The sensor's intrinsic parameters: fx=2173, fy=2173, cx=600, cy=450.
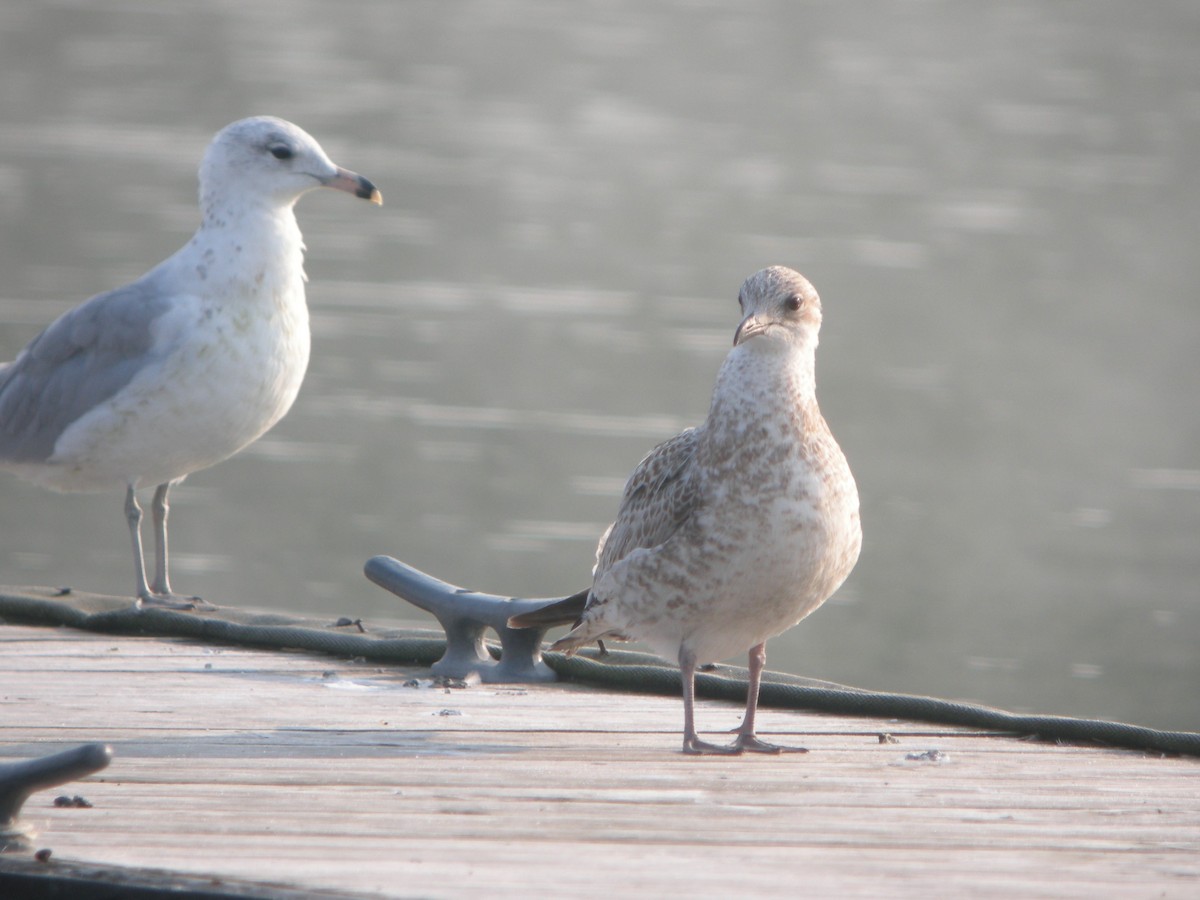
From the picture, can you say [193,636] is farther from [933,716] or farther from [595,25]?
[595,25]

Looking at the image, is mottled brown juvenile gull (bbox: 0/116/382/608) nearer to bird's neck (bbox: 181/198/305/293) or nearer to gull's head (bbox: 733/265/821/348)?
bird's neck (bbox: 181/198/305/293)

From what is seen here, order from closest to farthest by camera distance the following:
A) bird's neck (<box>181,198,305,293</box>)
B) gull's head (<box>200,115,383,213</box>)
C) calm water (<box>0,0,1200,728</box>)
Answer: bird's neck (<box>181,198,305,293</box>) < gull's head (<box>200,115,383,213</box>) < calm water (<box>0,0,1200,728</box>)

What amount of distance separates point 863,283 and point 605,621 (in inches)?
531

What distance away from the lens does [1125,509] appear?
12.8 meters

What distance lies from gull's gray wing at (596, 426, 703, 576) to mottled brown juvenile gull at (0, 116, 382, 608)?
75.7 inches

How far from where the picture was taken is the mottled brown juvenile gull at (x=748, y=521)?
427 cm

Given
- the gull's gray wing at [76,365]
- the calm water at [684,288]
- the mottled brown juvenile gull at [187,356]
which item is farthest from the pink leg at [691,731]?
the calm water at [684,288]

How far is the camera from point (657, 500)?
4527 millimetres

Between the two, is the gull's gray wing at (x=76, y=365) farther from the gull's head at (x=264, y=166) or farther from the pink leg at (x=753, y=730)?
the pink leg at (x=753, y=730)

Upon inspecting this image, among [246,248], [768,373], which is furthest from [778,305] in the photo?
[246,248]

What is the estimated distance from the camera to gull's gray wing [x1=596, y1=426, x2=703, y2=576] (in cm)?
443

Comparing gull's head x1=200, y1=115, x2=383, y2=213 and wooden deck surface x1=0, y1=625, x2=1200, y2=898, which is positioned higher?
gull's head x1=200, y1=115, x2=383, y2=213

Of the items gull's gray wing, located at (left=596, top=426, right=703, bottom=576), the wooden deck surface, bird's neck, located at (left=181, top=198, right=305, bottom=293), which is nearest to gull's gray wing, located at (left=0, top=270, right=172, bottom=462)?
bird's neck, located at (left=181, top=198, right=305, bottom=293)

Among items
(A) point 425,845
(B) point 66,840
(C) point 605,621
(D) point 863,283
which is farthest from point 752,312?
(D) point 863,283
